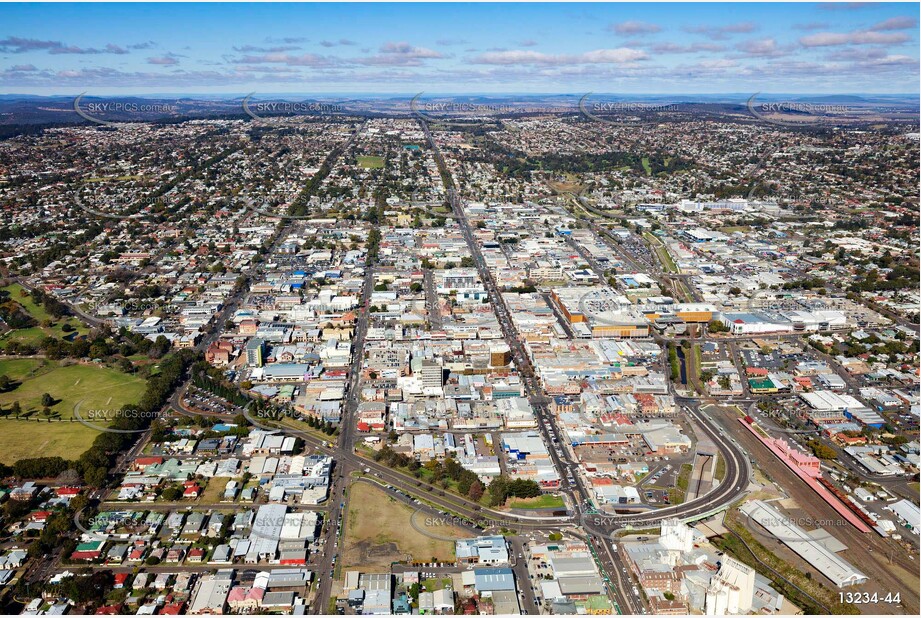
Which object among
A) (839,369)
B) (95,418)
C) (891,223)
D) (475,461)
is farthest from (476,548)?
(891,223)

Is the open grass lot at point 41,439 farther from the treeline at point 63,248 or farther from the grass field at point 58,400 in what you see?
the treeline at point 63,248

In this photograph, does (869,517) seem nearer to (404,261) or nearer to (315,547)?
(315,547)

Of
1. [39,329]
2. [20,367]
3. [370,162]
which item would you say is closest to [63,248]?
[39,329]

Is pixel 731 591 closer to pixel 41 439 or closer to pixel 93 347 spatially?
pixel 41 439

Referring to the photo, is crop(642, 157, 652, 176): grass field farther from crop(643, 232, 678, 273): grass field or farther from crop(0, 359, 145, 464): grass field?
crop(0, 359, 145, 464): grass field

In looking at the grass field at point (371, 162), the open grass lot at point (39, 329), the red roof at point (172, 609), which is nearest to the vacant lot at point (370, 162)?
the grass field at point (371, 162)

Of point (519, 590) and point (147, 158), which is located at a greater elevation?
point (147, 158)
